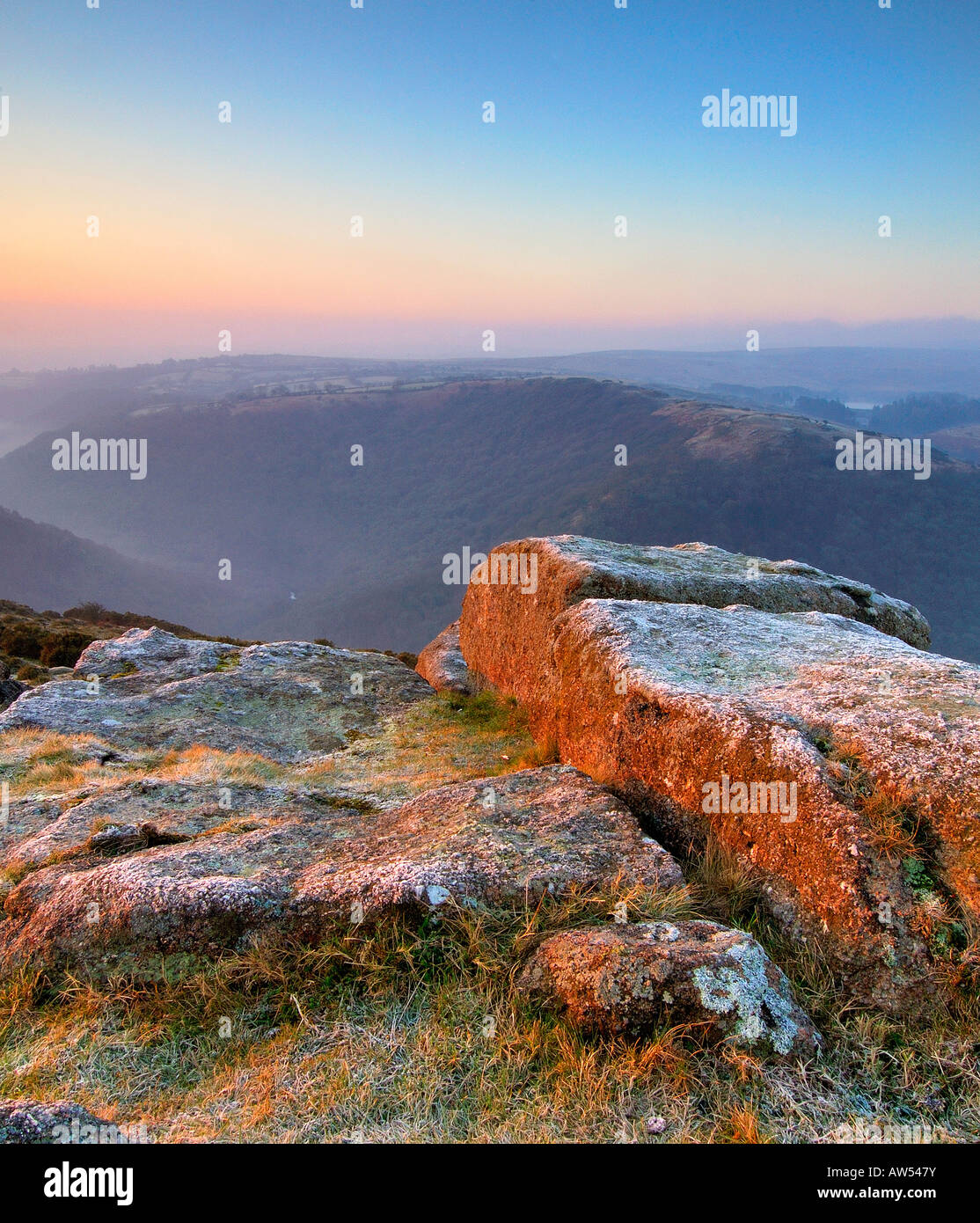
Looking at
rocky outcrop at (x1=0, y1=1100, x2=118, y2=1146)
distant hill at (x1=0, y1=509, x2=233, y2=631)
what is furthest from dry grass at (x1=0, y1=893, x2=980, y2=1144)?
distant hill at (x1=0, y1=509, x2=233, y2=631)

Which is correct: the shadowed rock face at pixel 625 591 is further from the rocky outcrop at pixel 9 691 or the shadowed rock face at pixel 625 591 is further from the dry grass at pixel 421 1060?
the rocky outcrop at pixel 9 691

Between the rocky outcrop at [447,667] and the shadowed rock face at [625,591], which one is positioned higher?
the shadowed rock face at [625,591]

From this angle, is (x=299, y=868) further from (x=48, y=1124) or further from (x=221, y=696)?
(x=221, y=696)

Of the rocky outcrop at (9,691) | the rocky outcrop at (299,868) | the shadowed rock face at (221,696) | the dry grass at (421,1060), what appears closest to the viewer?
the dry grass at (421,1060)

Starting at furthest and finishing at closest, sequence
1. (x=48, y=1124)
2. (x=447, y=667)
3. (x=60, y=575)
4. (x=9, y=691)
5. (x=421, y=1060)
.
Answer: (x=60, y=575)
(x=447, y=667)
(x=9, y=691)
(x=421, y=1060)
(x=48, y=1124)

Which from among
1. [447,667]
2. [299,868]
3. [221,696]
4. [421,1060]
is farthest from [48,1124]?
[447,667]

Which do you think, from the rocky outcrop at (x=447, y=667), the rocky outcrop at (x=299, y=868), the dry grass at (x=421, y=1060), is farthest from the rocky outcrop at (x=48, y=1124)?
the rocky outcrop at (x=447, y=667)

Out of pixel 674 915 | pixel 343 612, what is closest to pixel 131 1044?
pixel 674 915
